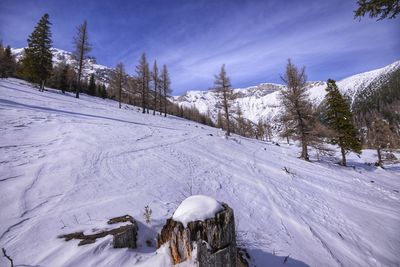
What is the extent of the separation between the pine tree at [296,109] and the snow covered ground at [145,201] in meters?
10.1

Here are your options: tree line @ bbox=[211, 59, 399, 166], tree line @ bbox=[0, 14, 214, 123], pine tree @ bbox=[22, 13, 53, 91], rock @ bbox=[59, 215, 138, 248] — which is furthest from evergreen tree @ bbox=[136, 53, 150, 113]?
rock @ bbox=[59, 215, 138, 248]

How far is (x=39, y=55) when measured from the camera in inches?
1141

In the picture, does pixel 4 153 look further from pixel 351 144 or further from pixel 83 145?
pixel 351 144

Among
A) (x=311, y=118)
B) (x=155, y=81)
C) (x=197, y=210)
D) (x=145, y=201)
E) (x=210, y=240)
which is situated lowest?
(x=145, y=201)

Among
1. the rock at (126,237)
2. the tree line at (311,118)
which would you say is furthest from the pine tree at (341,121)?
the rock at (126,237)

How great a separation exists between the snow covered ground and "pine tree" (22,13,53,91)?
23.9 metres

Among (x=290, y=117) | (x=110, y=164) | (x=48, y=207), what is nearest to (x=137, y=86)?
(x=290, y=117)

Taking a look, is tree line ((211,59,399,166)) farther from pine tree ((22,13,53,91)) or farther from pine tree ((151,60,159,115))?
pine tree ((22,13,53,91))

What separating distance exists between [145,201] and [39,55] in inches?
1366

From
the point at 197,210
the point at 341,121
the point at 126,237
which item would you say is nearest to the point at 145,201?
the point at 126,237

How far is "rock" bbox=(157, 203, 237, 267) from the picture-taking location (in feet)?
7.54

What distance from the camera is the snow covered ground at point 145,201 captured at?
3078mm

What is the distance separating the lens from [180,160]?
898 centimetres

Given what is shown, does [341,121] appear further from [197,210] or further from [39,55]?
[39,55]
